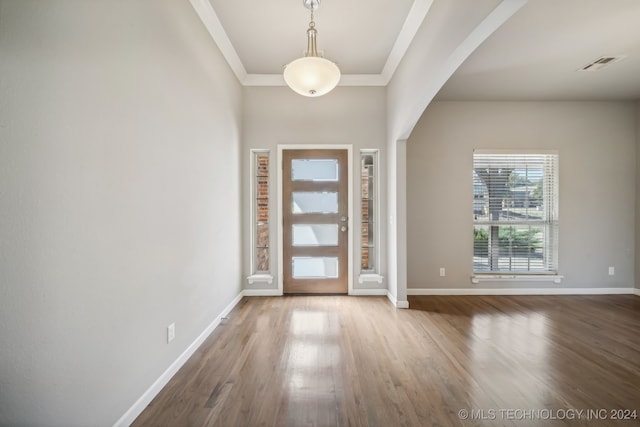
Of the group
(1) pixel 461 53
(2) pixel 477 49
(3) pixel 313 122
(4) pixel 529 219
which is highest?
(2) pixel 477 49

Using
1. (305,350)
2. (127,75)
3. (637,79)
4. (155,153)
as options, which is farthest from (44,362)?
(637,79)

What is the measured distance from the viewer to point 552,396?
1869 millimetres


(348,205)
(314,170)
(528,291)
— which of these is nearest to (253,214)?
(314,170)

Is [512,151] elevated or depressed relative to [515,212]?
elevated

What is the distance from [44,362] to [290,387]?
4.42 feet

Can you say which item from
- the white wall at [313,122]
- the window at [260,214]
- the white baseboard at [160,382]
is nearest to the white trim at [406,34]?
the white wall at [313,122]

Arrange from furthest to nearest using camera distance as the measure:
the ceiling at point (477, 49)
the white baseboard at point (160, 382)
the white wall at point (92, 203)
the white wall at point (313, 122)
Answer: the white wall at point (313, 122)
the ceiling at point (477, 49)
the white baseboard at point (160, 382)
the white wall at point (92, 203)

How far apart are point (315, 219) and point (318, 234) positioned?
23cm

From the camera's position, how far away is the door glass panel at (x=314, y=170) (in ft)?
13.6

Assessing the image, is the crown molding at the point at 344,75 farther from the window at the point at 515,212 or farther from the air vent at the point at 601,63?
the air vent at the point at 601,63

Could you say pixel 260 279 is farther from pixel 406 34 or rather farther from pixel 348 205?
pixel 406 34

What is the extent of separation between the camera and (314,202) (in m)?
4.16

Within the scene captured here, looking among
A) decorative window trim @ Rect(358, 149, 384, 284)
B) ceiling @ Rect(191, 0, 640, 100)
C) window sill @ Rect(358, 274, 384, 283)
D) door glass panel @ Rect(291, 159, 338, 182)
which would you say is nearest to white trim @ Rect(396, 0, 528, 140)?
ceiling @ Rect(191, 0, 640, 100)

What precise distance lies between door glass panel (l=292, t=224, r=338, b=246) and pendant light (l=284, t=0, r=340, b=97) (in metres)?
2.20
